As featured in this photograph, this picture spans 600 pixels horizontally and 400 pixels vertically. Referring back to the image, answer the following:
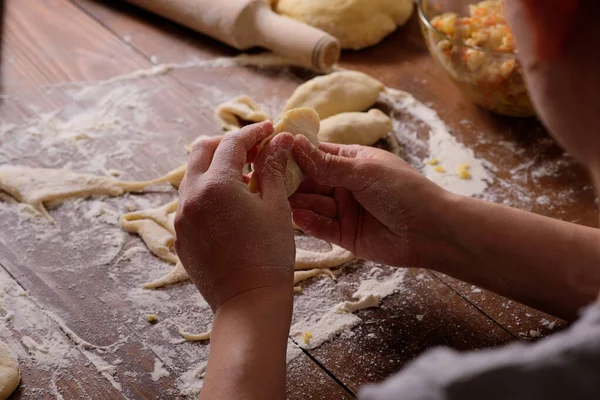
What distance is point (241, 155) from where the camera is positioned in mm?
1172

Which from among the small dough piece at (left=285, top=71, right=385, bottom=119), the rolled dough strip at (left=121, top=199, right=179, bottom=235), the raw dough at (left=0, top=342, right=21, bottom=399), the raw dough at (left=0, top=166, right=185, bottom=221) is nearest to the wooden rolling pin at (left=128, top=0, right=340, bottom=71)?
the small dough piece at (left=285, top=71, right=385, bottom=119)

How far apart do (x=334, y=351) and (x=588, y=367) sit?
2.48 feet

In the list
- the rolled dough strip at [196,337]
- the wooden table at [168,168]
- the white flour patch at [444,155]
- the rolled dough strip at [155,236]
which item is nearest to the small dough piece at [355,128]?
the white flour patch at [444,155]

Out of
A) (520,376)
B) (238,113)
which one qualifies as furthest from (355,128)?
(520,376)

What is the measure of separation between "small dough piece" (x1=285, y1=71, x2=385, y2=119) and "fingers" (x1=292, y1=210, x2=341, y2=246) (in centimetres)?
43

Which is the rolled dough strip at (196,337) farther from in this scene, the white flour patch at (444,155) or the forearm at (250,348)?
the white flour patch at (444,155)

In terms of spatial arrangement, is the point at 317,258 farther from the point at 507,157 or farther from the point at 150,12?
the point at 150,12

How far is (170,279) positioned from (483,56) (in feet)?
3.02

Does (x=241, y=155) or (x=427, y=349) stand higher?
(x=241, y=155)

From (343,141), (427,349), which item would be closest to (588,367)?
(427,349)

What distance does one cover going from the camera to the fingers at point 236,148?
1140 millimetres

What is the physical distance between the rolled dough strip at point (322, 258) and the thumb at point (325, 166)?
174mm

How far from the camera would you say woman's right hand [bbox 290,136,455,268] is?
4.11ft

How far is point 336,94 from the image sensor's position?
1769 millimetres
